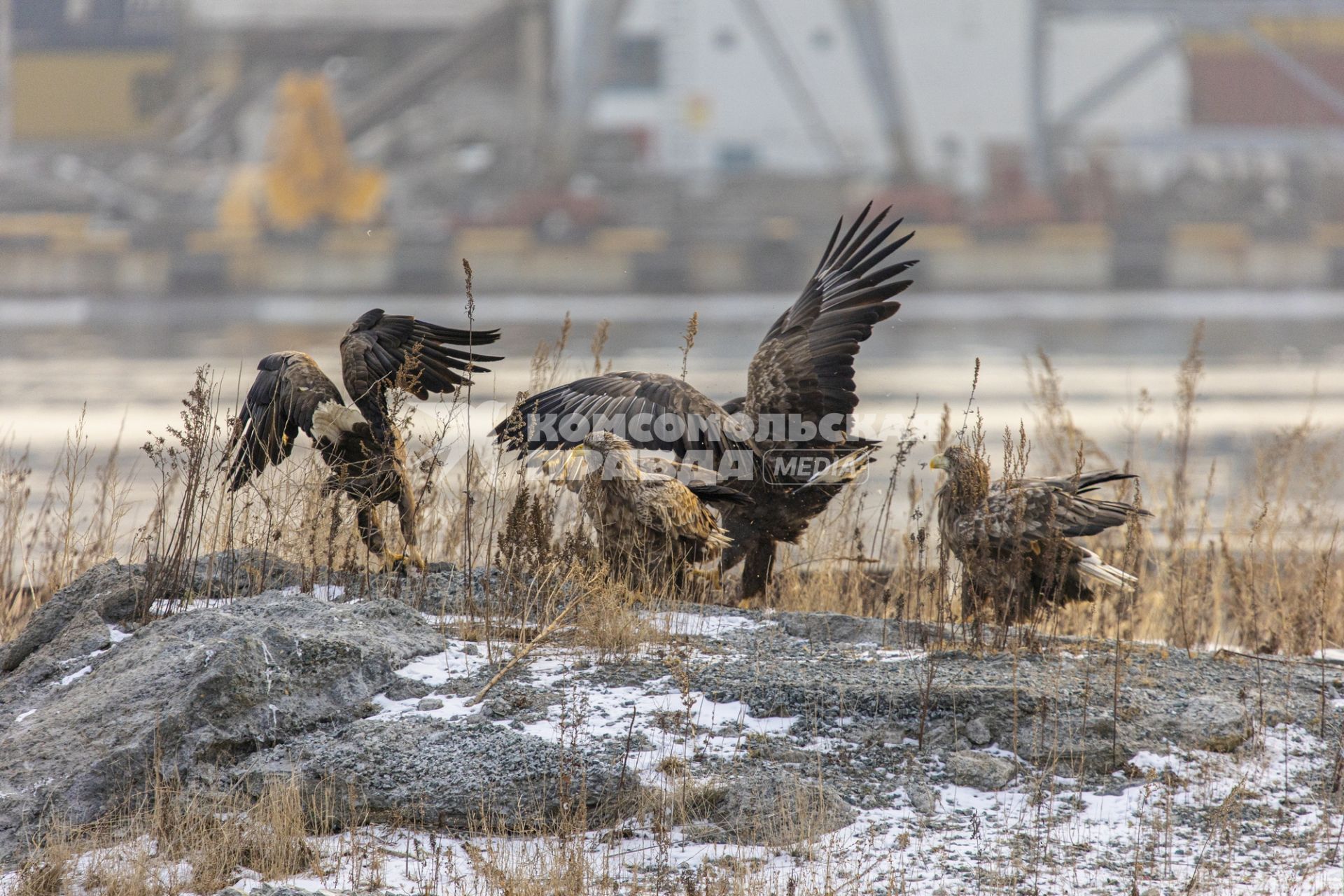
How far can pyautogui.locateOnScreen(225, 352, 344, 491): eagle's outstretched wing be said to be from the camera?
467 centimetres

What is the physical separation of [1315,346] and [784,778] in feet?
89.3

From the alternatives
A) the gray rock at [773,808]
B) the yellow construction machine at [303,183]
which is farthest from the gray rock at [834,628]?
the yellow construction machine at [303,183]

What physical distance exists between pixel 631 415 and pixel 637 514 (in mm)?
434

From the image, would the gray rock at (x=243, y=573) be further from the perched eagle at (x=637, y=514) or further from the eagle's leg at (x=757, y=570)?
the eagle's leg at (x=757, y=570)

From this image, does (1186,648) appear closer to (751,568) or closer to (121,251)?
(751,568)

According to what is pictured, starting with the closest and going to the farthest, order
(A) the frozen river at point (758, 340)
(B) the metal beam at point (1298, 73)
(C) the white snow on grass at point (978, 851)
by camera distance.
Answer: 1. (C) the white snow on grass at point (978, 851)
2. (A) the frozen river at point (758, 340)
3. (B) the metal beam at point (1298, 73)

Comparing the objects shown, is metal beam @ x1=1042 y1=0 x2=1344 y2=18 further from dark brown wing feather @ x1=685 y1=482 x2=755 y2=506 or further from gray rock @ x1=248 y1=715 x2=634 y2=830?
gray rock @ x1=248 y1=715 x2=634 y2=830

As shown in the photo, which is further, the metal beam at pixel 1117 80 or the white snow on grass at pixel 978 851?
the metal beam at pixel 1117 80

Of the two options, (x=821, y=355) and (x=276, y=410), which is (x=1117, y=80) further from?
(x=276, y=410)

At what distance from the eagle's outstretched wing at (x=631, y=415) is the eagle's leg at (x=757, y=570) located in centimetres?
72

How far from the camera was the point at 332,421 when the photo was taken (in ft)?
15.3

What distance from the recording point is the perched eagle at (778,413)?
5020 mm

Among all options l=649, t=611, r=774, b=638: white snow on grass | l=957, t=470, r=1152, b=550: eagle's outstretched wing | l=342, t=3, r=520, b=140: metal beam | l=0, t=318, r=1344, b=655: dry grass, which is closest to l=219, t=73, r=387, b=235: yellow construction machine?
l=342, t=3, r=520, b=140: metal beam

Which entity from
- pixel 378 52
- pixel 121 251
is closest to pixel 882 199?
pixel 378 52
